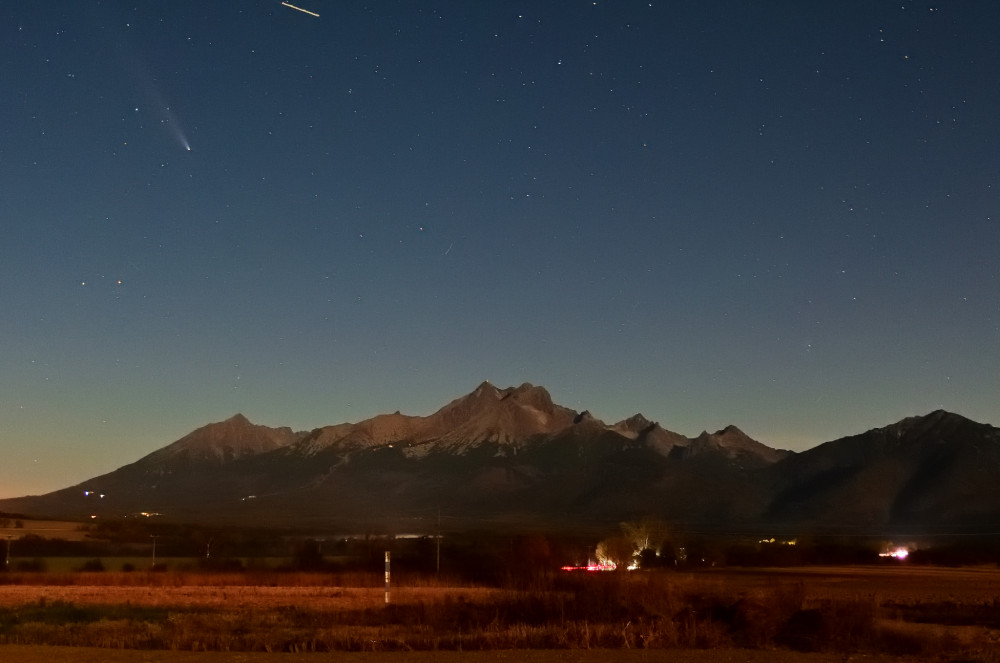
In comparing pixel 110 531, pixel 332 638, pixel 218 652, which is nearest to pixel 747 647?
pixel 332 638

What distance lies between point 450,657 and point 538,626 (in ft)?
33.4

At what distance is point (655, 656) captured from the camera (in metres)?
31.1

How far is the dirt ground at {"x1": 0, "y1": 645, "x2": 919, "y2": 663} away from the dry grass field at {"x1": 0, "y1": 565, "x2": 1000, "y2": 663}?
0.26 feet

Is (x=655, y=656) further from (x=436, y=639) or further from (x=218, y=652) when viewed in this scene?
(x=218, y=652)

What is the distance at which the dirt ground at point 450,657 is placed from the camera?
30391 mm

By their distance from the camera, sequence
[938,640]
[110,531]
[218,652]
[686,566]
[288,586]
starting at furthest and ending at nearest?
[110,531] → [686,566] → [288,586] → [938,640] → [218,652]

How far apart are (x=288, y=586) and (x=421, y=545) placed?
166 ft

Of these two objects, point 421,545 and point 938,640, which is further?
point 421,545

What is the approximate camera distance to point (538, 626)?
41031 mm

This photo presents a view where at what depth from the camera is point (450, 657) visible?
3133 cm

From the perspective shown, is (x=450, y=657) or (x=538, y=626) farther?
(x=538, y=626)

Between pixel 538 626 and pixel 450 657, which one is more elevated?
pixel 538 626

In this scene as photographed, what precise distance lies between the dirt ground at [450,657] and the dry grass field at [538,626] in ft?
0.26

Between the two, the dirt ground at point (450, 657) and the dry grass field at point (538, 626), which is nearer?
the dirt ground at point (450, 657)
